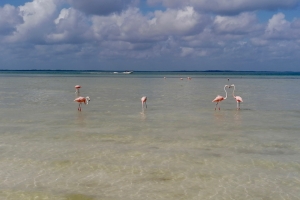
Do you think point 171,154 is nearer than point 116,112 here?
Yes

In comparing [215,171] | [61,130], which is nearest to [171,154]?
[215,171]

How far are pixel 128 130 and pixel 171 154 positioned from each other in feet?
12.9

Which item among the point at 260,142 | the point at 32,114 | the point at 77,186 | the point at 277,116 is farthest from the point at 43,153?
the point at 277,116

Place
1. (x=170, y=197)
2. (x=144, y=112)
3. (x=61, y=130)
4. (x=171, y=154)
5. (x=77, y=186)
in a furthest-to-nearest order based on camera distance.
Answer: (x=144, y=112) < (x=61, y=130) < (x=171, y=154) < (x=77, y=186) < (x=170, y=197)

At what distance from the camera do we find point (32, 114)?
18.3 meters

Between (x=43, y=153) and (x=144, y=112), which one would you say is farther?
(x=144, y=112)

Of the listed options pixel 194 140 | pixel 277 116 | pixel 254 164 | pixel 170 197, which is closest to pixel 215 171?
pixel 254 164

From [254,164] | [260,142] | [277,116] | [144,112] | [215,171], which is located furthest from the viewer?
[144,112]

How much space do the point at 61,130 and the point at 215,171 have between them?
7098 mm

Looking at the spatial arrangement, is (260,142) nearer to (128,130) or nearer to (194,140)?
(194,140)

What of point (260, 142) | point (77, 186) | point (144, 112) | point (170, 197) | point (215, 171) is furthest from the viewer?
point (144, 112)

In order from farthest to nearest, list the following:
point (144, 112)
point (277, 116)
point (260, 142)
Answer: point (144, 112) → point (277, 116) → point (260, 142)

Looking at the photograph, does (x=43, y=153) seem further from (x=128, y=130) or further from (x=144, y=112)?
(x=144, y=112)

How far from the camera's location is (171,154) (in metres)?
10.5
